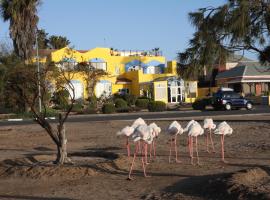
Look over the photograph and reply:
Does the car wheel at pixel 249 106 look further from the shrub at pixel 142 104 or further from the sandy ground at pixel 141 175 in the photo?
the sandy ground at pixel 141 175

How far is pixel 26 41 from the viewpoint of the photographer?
49.5 m

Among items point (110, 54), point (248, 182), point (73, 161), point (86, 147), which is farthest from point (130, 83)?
point (248, 182)

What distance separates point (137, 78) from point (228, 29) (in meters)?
52.2

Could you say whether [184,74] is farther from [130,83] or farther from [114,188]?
[130,83]

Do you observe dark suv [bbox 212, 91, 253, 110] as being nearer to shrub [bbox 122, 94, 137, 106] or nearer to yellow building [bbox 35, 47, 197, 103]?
shrub [bbox 122, 94, 137, 106]

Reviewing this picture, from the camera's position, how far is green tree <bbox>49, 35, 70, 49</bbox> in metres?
90.8

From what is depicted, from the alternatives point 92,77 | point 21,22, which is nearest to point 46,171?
point 21,22

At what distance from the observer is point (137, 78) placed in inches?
2633

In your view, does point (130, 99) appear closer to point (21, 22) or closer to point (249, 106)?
point (21, 22)

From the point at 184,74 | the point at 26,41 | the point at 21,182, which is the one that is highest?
the point at 26,41

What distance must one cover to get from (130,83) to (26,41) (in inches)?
840

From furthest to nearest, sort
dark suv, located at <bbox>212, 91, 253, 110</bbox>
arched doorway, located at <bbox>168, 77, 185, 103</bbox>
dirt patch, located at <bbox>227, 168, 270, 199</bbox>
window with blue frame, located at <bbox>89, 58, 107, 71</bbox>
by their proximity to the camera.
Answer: window with blue frame, located at <bbox>89, 58, 107, 71</bbox>
arched doorway, located at <bbox>168, 77, 185, 103</bbox>
dark suv, located at <bbox>212, 91, 253, 110</bbox>
dirt patch, located at <bbox>227, 168, 270, 199</bbox>

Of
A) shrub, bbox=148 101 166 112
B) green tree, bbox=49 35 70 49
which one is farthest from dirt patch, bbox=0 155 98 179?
green tree, bbox=49 35 70 49

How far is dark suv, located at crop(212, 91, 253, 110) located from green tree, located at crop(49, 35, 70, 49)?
48.7m
